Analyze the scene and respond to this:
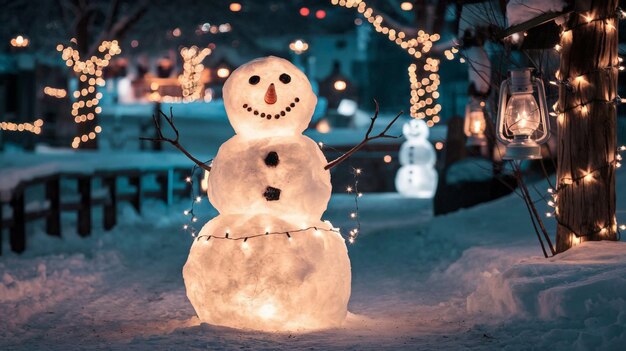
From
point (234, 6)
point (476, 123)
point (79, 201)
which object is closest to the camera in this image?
point (79, 201)

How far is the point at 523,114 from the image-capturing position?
7.62 metres

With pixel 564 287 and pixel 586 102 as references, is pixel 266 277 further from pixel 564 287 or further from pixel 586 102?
pixel 586 102

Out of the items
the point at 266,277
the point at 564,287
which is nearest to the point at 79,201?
the point at 266,277

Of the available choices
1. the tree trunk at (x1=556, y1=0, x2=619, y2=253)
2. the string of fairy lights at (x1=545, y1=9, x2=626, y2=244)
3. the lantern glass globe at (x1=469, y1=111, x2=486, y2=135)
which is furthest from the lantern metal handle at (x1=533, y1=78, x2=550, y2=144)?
the lantern glass globe at (x1=469, y1=111, x2=486, y2=135)

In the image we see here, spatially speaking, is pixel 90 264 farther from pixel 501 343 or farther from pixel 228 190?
pixel 501 343

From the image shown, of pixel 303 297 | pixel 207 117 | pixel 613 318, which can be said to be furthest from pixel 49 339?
pixel 207 117

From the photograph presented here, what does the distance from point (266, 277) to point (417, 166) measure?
1536 centimetres

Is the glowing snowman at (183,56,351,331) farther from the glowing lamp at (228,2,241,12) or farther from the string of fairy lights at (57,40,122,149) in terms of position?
the glowing lamp at (228,2,241,12)

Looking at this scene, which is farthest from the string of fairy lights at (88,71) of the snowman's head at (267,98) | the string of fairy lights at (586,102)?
the string of fairy lights at (586,102)

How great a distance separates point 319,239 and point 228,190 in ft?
2.85

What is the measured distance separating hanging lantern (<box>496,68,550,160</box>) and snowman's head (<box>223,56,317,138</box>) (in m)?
1.70

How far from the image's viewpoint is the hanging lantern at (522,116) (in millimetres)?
7488

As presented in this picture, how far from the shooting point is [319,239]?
741 cm

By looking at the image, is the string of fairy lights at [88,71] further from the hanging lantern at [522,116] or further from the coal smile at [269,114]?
the hanging lantern at [522,116]
